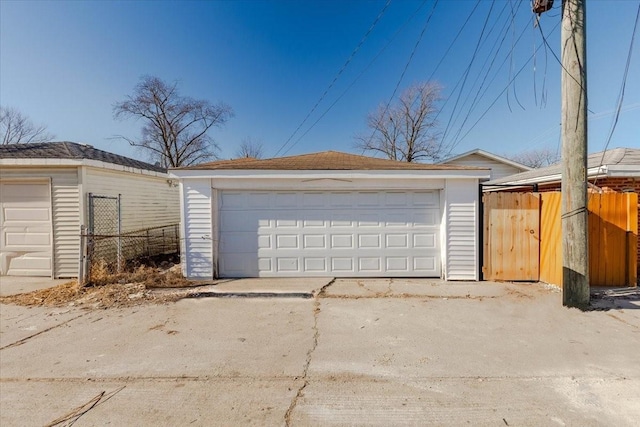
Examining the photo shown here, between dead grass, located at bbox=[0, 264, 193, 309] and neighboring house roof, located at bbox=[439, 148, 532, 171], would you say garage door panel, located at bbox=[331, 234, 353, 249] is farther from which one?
neighboring house roof, located at bbox=[439, 148, 532, 171]

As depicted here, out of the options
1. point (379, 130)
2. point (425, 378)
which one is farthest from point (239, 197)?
point (379, 130)

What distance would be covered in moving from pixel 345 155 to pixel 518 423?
7.43 m

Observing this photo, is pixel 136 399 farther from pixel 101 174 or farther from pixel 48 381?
pixel 101 174

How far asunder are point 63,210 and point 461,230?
9031mm

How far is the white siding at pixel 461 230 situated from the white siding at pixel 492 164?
1179 centimetres

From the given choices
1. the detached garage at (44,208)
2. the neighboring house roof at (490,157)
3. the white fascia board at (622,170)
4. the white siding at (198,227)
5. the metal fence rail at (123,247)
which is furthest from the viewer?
the neighboring house roof at (490,157)

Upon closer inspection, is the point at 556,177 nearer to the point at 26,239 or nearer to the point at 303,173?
the point at 303,173

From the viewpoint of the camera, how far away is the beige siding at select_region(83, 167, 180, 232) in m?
7.35

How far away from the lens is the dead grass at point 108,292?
515cm

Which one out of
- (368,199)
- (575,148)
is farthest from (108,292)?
(575,148)

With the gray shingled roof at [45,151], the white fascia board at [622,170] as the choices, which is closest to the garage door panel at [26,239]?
the gray shingled roof at [45,151]

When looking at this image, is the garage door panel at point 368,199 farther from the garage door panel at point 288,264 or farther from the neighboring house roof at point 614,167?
the neighboring house roof at point 614,167

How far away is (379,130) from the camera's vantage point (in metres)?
26.8

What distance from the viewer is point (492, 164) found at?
55.6ft
